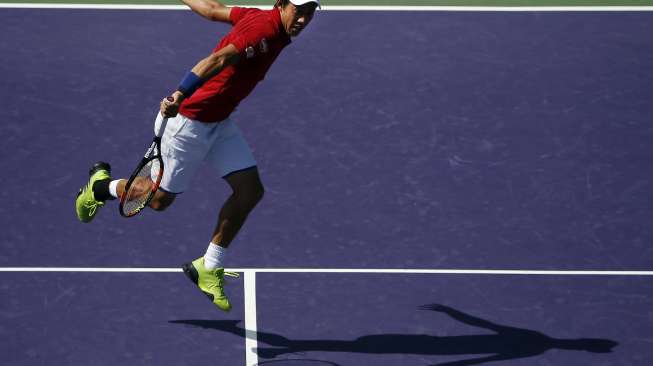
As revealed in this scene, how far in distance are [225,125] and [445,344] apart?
234cm

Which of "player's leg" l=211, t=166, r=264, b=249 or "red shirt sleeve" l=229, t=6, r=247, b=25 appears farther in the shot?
"player's leg" l=211, t=166, r=264, b=249

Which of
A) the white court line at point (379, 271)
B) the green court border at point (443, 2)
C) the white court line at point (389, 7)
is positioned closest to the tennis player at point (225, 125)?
the white court line at point (379, 271)

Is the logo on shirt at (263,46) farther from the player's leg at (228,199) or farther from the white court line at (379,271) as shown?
the white court line at (379,271)

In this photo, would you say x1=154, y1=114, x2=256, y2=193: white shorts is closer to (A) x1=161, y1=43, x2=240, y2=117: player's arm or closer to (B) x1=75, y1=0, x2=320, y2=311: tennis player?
(B) x1=75, y1=0, x2=320, y2=311: tennis player

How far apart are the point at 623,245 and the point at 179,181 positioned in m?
3.91

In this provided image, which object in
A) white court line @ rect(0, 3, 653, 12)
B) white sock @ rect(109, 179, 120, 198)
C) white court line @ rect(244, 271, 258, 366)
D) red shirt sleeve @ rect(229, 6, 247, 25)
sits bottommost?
white court line @ rect(244, 271, 258, 366)

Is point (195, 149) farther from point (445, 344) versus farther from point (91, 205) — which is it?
point (445, 344)

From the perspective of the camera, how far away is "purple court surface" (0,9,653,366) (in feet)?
36.3

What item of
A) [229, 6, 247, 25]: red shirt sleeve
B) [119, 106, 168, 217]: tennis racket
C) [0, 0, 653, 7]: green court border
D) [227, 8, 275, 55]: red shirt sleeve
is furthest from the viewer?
[0, 0, 653, 7]: green court border

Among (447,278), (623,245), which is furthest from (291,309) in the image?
(623,245)

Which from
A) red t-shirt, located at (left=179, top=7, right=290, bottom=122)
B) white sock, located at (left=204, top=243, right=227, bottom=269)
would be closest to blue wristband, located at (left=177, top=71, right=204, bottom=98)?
red t-shirt, located at (left=179, top=7, right=290, bottom=122)

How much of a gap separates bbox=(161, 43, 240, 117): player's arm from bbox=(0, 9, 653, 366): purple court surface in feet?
6.41

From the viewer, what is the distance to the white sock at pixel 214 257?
11.0 meters

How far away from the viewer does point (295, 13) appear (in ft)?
33.6
